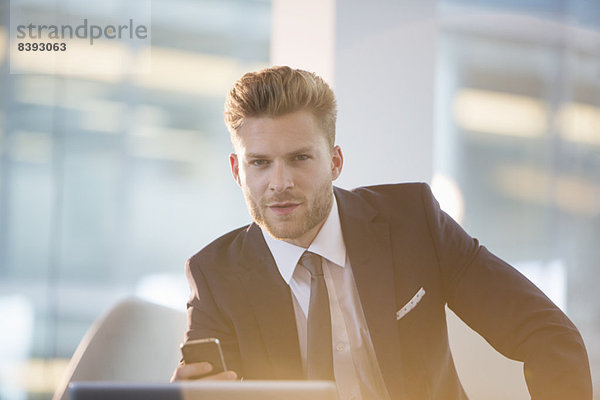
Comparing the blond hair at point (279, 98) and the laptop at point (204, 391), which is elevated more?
the blond hair at point (279, 98)

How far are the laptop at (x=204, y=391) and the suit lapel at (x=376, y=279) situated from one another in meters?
0.78

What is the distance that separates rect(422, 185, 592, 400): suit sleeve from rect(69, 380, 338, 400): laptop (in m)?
0.74

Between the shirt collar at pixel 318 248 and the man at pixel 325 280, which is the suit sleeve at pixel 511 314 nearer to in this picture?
the man at pixel 325 280

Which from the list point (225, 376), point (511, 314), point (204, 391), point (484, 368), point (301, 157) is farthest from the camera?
point (484, 368)

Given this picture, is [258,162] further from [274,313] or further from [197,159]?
[197,159]

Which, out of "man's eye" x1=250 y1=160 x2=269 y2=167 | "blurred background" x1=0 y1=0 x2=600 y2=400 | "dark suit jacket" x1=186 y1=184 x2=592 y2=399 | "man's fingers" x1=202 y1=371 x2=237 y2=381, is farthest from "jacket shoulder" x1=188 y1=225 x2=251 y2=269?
"blurred background" x1=0 y1=0 x2=600 y2=400

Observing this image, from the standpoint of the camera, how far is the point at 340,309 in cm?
162

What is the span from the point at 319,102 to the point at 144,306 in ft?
2.24

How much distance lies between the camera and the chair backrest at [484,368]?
5.59ft

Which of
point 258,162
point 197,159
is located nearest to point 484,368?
point 258,162

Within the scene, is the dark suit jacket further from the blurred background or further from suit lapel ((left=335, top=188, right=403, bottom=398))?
the blurred background

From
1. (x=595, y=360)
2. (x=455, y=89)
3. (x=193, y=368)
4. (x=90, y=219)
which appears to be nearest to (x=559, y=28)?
(x=455, y=89)

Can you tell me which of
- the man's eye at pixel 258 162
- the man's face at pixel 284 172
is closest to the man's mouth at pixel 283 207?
the man's face at pixel 284 172

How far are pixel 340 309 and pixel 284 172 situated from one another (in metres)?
0.37
